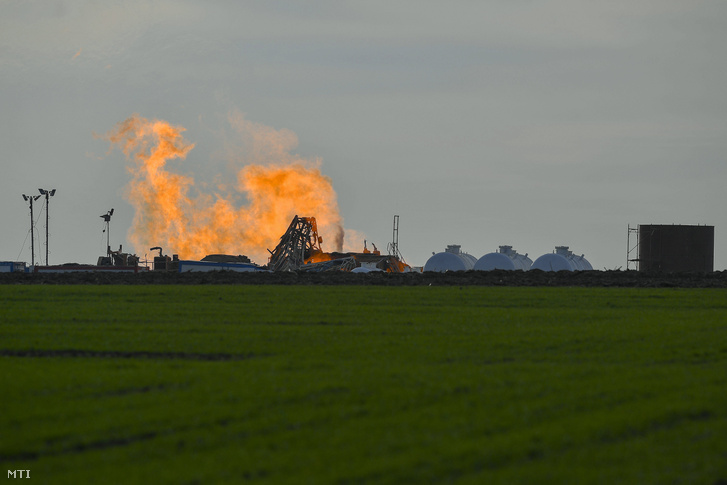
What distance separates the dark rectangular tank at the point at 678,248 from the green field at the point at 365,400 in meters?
62.0

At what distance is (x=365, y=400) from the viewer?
58.6ft

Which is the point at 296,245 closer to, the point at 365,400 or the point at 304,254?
the point at 304,254

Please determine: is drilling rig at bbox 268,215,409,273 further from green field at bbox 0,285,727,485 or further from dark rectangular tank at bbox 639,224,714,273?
green field at bbox 0,285,727,485

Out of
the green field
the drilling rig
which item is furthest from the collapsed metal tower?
the green field

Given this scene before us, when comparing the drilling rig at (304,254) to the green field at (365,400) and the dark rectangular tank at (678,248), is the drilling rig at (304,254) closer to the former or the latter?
the dark rectangular tank at (678,248)

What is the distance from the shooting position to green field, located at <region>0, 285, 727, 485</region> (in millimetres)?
13172

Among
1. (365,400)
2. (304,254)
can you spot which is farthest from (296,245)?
(365,400)

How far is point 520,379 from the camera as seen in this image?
20.2 m

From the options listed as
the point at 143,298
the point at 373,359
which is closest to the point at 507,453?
the point at 373,359

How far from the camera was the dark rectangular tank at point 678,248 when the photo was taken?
94.4 meters

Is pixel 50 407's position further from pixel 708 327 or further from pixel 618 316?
pixel 618 316

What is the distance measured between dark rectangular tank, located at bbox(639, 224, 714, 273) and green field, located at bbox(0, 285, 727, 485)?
62025 millimetres

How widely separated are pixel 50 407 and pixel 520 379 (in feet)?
31.4

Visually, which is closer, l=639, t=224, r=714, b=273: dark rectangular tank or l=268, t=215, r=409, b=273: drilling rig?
l=639, t=224, r=714, b=273: dark rectangular tank
